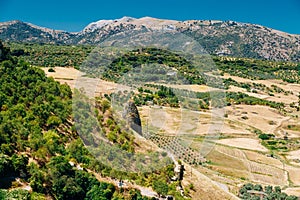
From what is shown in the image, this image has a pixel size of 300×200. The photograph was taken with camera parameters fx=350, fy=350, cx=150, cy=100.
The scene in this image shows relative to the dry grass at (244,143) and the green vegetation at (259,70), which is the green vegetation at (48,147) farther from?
the green vegetation at (259,70)

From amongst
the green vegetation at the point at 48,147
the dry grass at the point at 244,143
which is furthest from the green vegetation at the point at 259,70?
the green vegetation at the point at 48,147

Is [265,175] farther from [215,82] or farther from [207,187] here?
[215,82]

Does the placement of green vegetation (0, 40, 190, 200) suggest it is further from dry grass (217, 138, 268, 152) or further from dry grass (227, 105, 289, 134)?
dry grass (227, 105, 289, 134)

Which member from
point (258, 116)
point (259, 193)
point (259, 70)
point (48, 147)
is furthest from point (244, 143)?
point (259, 70)

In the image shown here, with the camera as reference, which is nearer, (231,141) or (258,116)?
(231,141)

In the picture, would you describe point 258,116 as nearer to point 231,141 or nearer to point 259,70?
point 231,141

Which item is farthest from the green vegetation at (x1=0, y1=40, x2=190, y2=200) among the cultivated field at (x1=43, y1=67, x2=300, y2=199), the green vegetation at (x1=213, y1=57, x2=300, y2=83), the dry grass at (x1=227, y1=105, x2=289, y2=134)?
the green vegetation at (x1=213, y1=57, x2=300, y2=83)

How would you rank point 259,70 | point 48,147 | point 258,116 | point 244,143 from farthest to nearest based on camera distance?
Result: 1. point 259,70
2. point 258,116
3. point 244,143
4. point 48,147

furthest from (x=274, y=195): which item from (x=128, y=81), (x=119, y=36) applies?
(x=119, y=36)

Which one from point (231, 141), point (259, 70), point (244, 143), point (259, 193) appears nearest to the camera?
point (259, 193)
